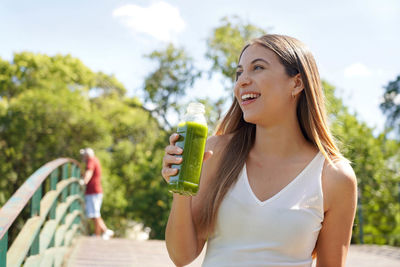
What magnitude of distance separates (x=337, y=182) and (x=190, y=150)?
1.94 feet

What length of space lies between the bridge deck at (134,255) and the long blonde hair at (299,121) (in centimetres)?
322

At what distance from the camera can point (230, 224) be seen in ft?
5.86

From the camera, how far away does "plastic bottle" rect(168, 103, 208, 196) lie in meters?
1.68

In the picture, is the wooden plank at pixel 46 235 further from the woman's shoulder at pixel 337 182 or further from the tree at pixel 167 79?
the tree at pixel 167 79

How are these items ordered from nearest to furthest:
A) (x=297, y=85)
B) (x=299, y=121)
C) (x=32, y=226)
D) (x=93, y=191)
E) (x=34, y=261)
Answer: (x=297, y=85) → (x=299, y=121) → (x=32, y=226) → (x=34, y=261) → (x=93, y=191)

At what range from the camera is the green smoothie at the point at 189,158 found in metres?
1.68

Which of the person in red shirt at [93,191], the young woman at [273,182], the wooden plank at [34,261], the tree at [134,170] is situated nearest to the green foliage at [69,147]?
the tree at [134,170]

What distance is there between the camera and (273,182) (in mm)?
1879

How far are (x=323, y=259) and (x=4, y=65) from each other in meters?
27.9

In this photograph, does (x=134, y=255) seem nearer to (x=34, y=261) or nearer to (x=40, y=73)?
(x=34, y=261)

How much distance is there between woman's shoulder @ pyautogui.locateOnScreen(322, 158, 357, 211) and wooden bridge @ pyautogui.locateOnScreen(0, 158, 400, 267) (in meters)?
1.16

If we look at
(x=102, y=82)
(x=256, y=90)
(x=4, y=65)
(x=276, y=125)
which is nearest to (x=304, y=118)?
(x=276, y=125)

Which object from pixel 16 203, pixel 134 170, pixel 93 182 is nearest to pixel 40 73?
pixel 134 170

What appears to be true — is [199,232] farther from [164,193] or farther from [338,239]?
[164,193]
